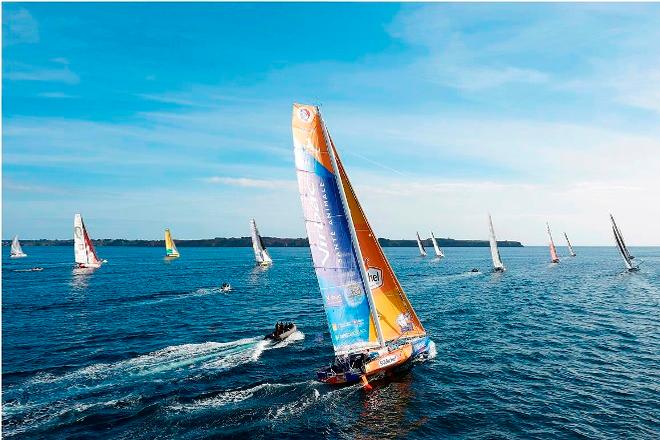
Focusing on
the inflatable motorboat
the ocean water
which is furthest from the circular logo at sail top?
the inflatable motorboat

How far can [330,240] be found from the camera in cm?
2880

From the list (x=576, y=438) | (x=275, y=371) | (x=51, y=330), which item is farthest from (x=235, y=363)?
(x=51, y=330)

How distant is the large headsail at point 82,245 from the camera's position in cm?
11694

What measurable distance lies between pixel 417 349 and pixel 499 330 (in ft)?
61.4

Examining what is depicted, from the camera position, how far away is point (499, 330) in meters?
45.9

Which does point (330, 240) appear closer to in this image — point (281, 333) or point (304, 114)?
point (304, 114)

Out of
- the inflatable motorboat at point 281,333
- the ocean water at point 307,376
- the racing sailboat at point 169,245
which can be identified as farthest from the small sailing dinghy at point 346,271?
the racing sailboat at point 169,245

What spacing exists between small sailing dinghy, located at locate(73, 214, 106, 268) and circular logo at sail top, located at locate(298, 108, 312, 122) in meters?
113

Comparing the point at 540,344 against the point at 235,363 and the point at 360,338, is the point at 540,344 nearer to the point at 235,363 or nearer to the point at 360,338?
the point at 360,338

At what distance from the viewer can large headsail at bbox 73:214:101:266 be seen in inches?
4604

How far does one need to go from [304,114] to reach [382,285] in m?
14.0

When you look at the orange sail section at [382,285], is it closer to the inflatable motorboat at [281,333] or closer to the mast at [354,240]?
the mast at [354,240]

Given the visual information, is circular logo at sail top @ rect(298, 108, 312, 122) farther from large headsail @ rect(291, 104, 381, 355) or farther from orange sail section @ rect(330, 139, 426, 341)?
orange sail section @ rect(330, 139, 426, 341)

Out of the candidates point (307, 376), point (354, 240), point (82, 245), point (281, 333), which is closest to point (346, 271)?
point (354, 240)
